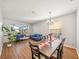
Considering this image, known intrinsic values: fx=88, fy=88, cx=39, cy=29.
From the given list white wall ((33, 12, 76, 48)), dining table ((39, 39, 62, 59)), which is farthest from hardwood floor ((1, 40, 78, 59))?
dining table ((39, 39, 62, 59))

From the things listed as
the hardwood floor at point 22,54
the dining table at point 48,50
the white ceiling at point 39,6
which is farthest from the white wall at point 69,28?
the dining table at point 48,50

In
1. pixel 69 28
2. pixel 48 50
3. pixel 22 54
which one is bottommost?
pixel 22 54

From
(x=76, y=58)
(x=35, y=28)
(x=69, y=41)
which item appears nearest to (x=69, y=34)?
(x=69, y=41)

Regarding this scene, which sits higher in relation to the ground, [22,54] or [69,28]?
[69,28]

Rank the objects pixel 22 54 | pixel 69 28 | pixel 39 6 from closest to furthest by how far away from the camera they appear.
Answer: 1. pixel 39 6
2. pixel 22 54
3. pixel 69 28

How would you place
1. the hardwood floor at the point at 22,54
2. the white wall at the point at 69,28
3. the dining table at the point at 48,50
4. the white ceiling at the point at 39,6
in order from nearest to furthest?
the dining table at the point at 48,50 < the white ceiling at the point at 39,6 < the hardwood floor at the point at 22,54 < the white wall at the point at 69,28

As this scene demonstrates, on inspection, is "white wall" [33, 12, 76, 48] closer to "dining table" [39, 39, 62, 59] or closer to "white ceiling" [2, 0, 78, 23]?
"white ceiling" [2, 0, 78, 23]

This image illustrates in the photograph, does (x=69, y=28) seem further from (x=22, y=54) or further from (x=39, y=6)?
(x=22, y=54)

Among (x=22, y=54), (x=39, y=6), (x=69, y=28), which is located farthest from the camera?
(x=69, y=28)

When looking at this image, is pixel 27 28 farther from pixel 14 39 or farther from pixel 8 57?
pixel 8 57

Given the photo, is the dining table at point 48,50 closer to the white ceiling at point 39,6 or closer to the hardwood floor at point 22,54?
the hardwood floor at point 22,54

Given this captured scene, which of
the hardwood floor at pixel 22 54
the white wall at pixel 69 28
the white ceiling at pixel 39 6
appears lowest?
the hardwood floor at pixel 22 54

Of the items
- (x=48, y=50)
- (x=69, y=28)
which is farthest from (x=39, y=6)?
(x=69, y=28)

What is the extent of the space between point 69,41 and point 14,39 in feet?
15.7
